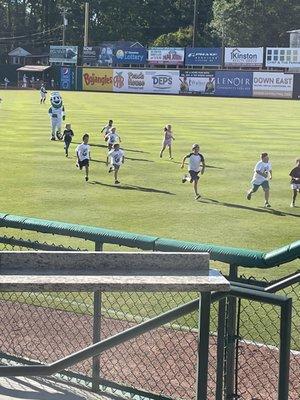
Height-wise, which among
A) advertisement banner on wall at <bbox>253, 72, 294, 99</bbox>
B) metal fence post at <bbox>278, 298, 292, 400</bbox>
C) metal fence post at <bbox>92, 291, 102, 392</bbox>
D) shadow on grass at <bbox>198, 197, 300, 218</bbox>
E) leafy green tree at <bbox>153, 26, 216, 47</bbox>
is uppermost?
leafy green tree at <bbox>153, 26, 216, 47</bbox>

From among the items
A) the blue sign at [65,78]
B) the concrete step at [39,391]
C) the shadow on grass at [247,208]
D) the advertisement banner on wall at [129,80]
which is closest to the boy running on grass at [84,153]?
the shadow on grass at [247,208]

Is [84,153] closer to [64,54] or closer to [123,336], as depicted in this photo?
[123,336]

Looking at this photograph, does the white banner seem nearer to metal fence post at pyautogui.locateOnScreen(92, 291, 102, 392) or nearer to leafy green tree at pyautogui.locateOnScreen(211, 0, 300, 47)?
leafy green tree at pyautogui.locateOnScreen(211, 0, 300, 47)

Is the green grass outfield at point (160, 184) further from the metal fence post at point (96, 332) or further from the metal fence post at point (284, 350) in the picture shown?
the metal fence post at point (284, 350)

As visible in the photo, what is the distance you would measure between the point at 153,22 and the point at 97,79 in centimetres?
2751

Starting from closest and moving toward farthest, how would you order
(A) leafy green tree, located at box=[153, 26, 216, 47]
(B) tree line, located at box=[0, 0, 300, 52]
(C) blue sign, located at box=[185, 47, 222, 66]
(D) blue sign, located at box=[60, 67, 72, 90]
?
(C) blue sign, located at box=[185, 47, 222, 66], (D) blue sign, located at box=[60, 67, 72, 90], (B) tree line, located at box=[0, 0, 300, 52], (A) leafy green tree, located at box=[153, 26, 216, 47]

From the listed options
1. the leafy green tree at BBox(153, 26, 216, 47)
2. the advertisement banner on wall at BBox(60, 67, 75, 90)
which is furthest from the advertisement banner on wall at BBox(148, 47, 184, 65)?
the leafy green tree at BBox(153, 26, 216, 47)

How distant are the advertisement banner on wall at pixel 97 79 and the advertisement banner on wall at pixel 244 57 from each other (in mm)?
13057

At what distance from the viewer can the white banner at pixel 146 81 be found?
249 ft

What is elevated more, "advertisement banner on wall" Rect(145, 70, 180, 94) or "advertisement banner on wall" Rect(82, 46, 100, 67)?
"advertisement banner on wall" Rect(82, 46, 100, 67)

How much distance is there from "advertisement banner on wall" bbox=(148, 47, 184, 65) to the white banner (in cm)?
653

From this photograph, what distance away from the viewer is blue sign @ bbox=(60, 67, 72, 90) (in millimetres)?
82875

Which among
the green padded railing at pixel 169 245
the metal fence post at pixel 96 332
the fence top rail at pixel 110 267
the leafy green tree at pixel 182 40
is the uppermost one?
the leafy green tree at pixel 182 40

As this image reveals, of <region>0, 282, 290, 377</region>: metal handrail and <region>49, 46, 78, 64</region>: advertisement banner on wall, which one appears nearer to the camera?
<region>0, 282, 290, 377</region>: metal handrail
